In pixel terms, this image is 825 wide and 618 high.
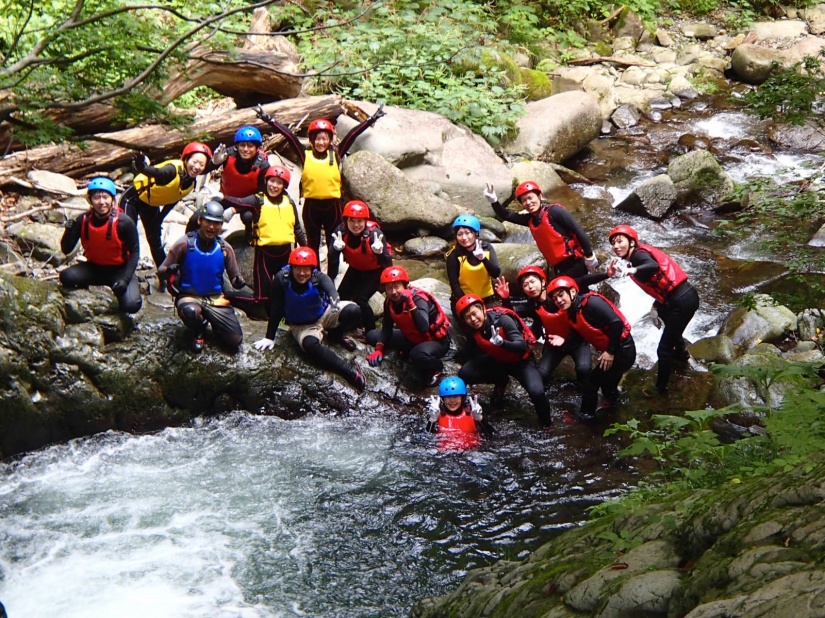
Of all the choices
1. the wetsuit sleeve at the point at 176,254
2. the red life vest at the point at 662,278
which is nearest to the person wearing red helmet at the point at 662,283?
the red life vest at the point at 662,278

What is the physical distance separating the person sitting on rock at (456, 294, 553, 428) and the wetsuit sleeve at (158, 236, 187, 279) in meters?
2.67

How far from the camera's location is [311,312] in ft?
26.3

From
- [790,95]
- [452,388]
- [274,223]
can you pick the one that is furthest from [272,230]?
[790,95]

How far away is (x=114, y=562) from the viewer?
6.05 meters

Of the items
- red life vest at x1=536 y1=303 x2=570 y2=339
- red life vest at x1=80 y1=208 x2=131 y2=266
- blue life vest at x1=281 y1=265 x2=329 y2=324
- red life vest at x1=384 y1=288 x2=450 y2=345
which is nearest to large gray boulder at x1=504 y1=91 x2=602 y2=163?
red life vest at x1=536 y1=303 x2=570 y2=339

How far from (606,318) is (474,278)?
1438 millimetres

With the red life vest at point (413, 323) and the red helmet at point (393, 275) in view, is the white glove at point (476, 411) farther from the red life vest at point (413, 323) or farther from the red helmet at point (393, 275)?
the red helmet at point (393, 275)

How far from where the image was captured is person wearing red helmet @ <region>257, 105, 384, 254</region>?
29.3ft

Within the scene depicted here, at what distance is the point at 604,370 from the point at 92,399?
193 inches

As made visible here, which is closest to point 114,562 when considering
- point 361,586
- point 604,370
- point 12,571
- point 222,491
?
point 12,571

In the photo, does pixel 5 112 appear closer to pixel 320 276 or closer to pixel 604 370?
pixel 320 276

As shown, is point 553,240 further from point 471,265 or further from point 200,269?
point 200,269

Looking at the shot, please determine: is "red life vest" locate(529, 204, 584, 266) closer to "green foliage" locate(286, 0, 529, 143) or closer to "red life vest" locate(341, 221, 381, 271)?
"red life vest" locate(341, 221, 381, 271)

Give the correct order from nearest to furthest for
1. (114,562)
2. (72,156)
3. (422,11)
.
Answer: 1. (114,562)
2. (72,156)
3. (422,11)
